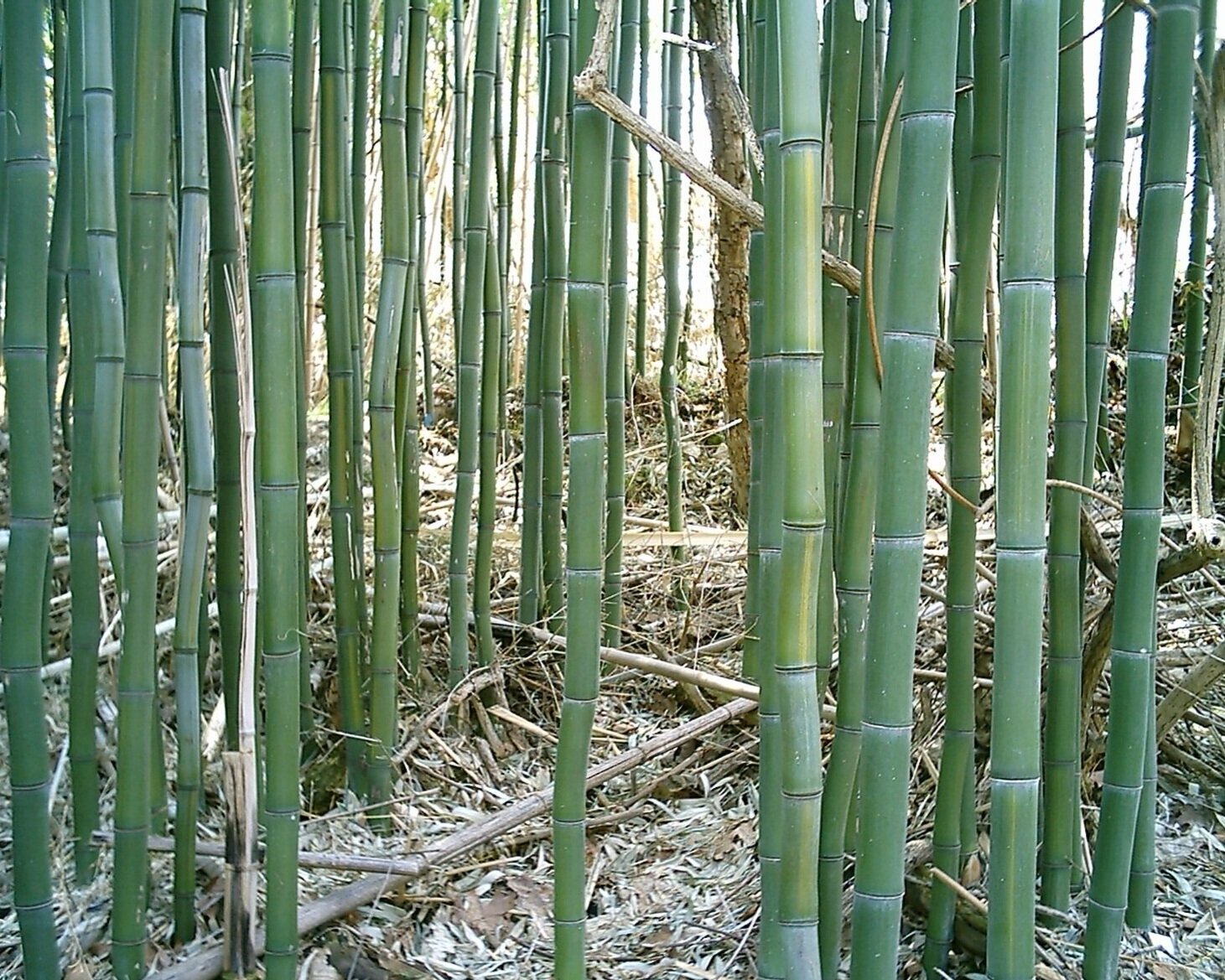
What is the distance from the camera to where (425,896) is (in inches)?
66.9

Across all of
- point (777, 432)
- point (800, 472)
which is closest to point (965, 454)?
point (777, 432)

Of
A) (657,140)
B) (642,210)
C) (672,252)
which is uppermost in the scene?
(642,210)

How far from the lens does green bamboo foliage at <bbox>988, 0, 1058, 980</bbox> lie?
938 millimetres

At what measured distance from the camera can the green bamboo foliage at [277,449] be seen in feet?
3.79

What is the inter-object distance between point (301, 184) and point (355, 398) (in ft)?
1.15

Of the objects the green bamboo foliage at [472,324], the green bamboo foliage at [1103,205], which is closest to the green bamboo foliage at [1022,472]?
the green bamboo foliage at [1103,205]

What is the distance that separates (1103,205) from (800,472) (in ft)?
2.25

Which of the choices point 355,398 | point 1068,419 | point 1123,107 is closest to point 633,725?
point 355,398

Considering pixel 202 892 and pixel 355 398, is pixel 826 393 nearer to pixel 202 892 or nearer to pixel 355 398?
pixel 355 398

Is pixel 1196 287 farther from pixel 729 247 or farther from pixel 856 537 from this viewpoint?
pixel 856 537

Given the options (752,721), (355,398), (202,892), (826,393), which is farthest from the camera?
(752,721)

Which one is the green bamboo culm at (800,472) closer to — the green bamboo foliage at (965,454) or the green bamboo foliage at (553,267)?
the green bamboo foliage at (965,454)

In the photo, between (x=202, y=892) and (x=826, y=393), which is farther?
(x=202, y=892)

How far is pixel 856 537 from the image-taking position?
3.92 feet
